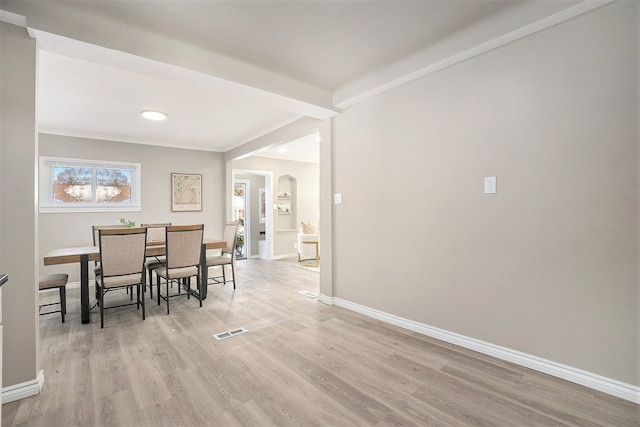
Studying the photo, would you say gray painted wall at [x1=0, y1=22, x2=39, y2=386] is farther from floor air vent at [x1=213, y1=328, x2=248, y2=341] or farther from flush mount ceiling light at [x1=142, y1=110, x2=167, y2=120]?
flush mount ceiling light at [x1=142, y1=110, x2=167, y2=120]

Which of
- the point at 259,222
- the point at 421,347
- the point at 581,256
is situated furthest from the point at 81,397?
the point at 259,222

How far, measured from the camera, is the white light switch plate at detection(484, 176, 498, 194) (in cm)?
230

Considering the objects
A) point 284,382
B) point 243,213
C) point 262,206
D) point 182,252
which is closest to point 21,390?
point 284,382

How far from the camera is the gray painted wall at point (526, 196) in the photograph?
182cm

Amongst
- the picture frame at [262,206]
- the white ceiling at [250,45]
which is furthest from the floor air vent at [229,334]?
the picture frame at [262,206]

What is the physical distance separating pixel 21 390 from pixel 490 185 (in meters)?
3.42

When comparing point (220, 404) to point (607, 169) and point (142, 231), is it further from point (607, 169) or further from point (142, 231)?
point (607, 169)

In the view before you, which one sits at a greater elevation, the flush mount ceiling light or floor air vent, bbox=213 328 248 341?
the flush mount ceiling light

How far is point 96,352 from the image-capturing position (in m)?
2.48

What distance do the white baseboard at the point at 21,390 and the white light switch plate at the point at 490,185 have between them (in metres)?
3.35

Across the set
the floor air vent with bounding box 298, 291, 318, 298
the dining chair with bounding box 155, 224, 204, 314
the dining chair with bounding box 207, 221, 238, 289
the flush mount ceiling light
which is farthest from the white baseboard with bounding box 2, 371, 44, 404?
the flush mount ceiling light

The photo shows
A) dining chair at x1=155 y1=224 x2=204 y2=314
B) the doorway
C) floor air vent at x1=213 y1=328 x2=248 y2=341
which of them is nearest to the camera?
floor air vent at x1=213 y1=328 x2=248 y2=341

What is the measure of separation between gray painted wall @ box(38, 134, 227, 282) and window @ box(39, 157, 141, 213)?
97mm

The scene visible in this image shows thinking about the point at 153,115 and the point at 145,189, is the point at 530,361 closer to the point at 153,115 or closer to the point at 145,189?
the point at 153,115
